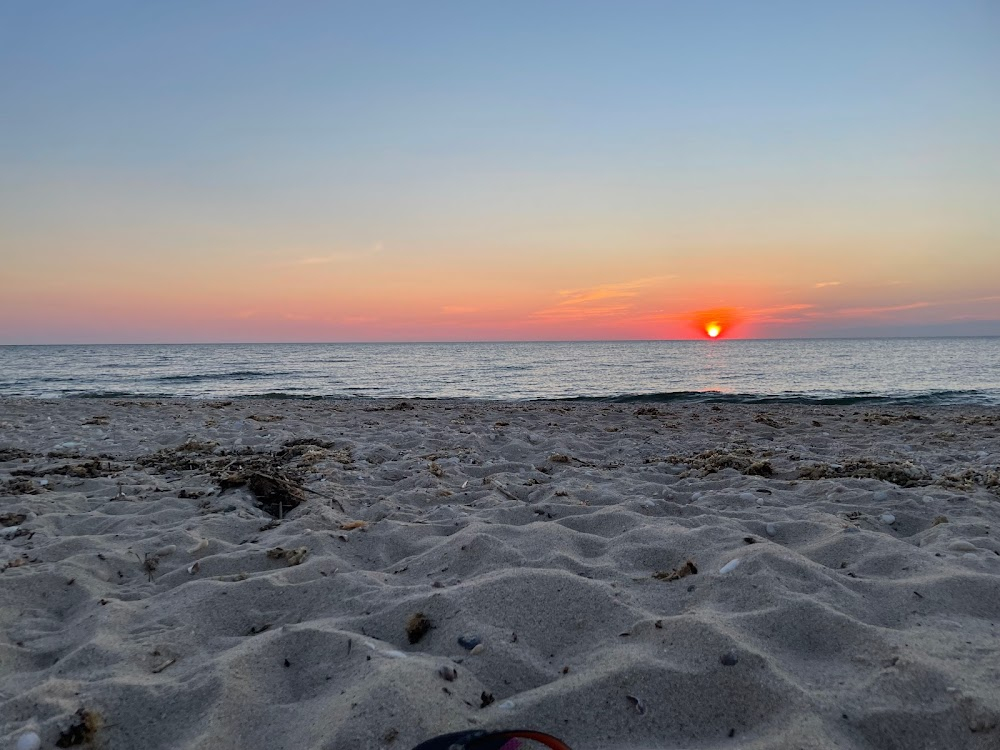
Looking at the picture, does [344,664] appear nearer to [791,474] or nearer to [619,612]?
[619,612]

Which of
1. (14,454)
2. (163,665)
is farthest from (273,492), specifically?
(14,454)

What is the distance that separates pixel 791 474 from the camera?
564 centimetres

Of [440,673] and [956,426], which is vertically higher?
[440,673]

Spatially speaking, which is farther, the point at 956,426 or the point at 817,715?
the point at 956,426

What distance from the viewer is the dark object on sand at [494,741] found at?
168 cm

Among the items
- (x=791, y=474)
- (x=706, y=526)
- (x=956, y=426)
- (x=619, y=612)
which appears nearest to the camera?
(x=619, y=612)

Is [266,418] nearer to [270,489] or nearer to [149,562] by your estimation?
[270,489]

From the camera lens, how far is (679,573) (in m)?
3.02

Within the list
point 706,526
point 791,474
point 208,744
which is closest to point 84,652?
point 208,744

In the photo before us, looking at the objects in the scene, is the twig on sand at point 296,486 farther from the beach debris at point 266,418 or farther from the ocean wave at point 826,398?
the ocean wave at point 826,398

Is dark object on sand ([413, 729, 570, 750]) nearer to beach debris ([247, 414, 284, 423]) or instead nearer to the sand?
the sand

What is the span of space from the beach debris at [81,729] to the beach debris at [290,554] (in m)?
1.45

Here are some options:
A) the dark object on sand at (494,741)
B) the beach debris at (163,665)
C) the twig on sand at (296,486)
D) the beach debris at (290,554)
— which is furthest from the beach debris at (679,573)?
the twig on sand at (296,486)

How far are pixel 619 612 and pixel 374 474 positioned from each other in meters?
3.64
